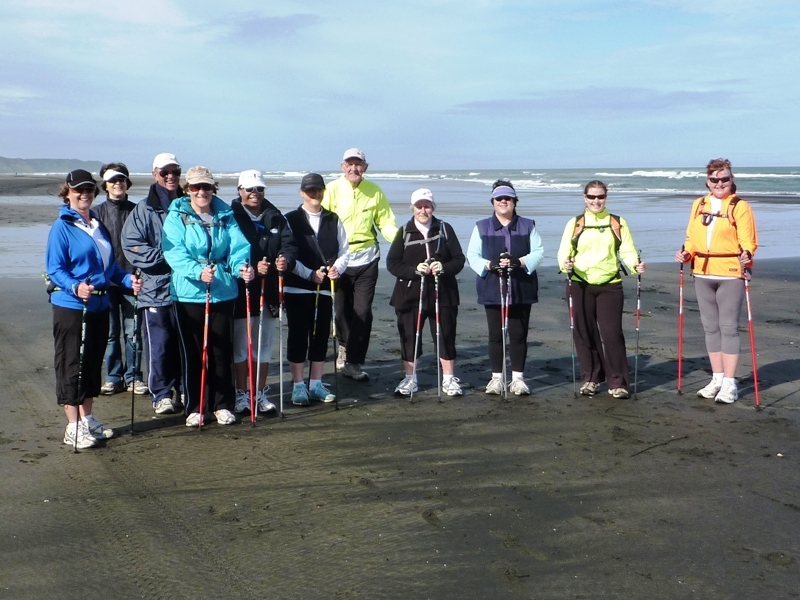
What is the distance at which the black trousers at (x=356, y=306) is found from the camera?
794 centimetres

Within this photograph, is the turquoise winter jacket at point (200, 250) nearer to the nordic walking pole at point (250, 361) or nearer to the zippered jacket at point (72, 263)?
the nordic walking pole at point (250, 361)

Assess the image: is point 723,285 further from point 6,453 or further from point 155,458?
point 6,453

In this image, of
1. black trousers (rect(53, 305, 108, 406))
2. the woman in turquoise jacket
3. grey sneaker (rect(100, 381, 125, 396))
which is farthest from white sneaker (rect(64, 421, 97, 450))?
grey sneaker (rect(100, 381, 125, 396))

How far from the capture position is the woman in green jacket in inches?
292

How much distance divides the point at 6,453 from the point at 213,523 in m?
2.04

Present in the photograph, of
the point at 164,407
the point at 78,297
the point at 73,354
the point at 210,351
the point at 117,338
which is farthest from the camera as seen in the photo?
the point at 117,338

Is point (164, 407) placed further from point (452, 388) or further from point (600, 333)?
point (600, 333)

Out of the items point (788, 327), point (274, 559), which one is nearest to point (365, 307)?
point (274, 559)

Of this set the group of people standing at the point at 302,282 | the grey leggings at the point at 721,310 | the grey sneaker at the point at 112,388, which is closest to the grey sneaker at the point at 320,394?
the group of people standing at the point at 302,282

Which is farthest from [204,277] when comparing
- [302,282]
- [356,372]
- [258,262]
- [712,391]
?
[712,391]

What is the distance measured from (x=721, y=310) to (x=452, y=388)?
2340 millimetres

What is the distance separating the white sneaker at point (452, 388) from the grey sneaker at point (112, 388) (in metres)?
2.83

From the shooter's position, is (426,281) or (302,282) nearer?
(302,282)

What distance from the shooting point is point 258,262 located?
266 inches
